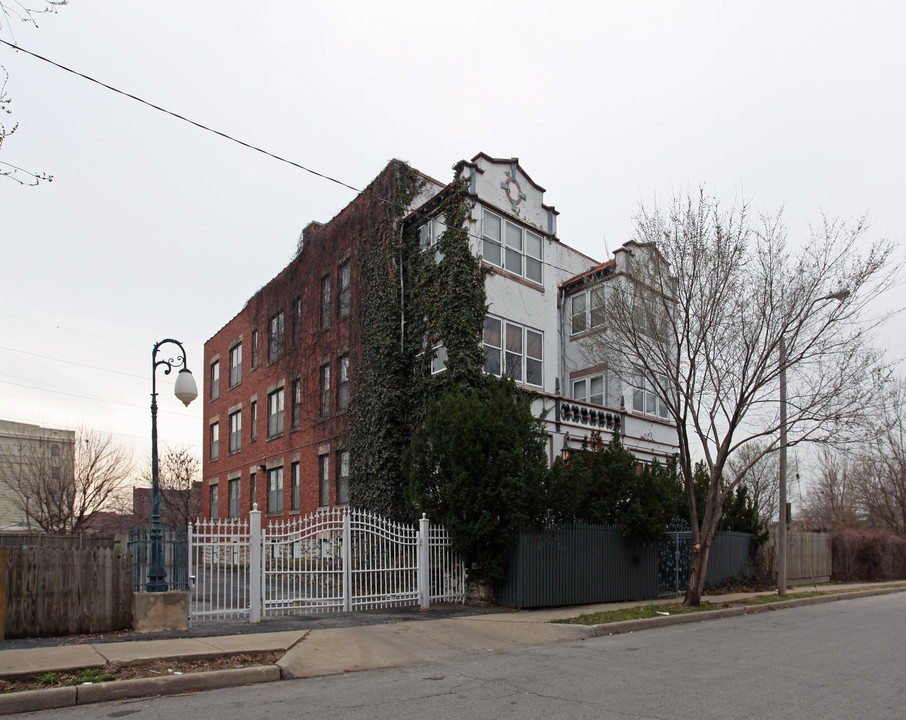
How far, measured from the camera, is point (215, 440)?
34.5m

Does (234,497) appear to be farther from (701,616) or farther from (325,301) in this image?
(701,616)

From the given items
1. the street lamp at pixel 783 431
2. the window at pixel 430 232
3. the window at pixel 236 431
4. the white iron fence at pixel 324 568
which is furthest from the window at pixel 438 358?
the window at pixel 236 431

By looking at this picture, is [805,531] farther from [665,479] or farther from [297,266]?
[297,266]

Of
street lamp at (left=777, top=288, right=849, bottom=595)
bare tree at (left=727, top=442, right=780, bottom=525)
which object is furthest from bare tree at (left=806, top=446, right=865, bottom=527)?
street lamp at (left=777, top=288, right=849, bottom=595)

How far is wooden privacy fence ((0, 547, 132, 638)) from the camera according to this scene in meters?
10.6

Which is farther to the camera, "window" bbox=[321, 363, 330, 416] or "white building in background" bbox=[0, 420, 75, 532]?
"white building in background" bbox=[0, 420, 75, 532]

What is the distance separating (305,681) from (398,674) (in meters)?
1.12

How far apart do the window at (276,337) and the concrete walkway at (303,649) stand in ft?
52.5

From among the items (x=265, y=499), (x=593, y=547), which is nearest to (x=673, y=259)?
(x=593, y=547)

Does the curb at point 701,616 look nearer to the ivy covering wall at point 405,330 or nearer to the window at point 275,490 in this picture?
the ivy covering wall at point 405,330

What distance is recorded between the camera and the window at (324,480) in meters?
23.2

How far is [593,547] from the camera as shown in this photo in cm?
1661

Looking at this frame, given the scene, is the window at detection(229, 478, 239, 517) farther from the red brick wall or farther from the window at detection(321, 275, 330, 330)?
the window at detection(321, 275, 330, 330)

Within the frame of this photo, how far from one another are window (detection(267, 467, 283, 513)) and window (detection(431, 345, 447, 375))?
10013 millimetres
